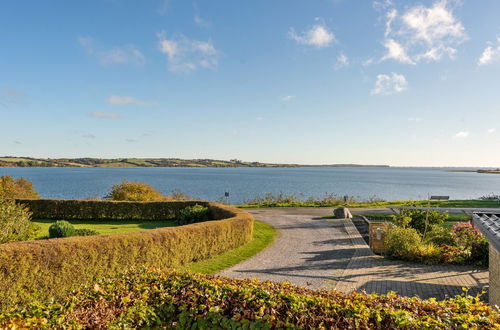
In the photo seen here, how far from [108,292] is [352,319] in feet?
11.1

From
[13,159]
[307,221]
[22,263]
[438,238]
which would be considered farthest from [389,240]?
[13,159]

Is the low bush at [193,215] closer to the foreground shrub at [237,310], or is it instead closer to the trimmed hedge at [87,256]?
the trimmed hedge at [87,256]

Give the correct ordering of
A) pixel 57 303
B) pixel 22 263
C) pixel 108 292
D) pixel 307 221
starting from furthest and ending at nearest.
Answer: pixel 307 221, pixel 22 263, pixel 108 292, pixel 57 303

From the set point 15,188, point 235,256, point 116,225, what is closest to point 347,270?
point 235,256

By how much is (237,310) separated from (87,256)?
5798 millimetres

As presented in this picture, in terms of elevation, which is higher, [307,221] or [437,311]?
[437,311]

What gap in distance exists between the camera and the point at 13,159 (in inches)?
5802

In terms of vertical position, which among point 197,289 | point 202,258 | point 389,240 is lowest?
point 202,258

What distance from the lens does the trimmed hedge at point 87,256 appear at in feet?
22.7

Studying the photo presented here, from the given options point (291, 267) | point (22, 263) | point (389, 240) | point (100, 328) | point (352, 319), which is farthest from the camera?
point (389, 240)

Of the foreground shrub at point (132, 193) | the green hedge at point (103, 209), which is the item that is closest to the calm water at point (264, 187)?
the foreground shrub at point (132, 193)

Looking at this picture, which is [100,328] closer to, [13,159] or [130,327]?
[130,327]

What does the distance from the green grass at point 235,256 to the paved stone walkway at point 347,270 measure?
0.40 metres

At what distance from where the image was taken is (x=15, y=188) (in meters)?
24.7
